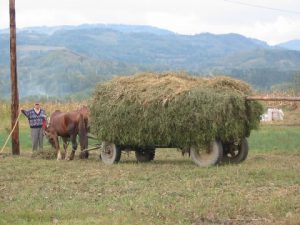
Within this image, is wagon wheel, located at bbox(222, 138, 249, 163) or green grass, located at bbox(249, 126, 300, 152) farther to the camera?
green grass, located at bbox(249, 126, 300, 152)

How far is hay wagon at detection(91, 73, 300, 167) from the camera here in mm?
16219

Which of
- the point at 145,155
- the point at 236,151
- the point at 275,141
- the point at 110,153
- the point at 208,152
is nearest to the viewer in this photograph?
the point at 208,152

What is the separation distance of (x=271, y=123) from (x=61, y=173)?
76.7 feet

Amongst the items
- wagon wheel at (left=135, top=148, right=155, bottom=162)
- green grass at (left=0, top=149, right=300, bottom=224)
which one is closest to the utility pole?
wagon wheel at (left=135, top=148, right=155, bottom=162)

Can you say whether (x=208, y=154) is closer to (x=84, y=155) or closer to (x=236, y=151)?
(x=236, y=151)

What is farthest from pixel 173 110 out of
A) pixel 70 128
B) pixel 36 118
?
pixel 36 118

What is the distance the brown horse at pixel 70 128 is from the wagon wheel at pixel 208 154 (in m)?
3.97

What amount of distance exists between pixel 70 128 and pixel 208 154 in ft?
15.8

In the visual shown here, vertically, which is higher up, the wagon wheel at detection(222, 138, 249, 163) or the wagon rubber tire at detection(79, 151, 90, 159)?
the wagon wheel at detection(222, 138, 249, 163)

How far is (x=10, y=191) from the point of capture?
1262 centimetres

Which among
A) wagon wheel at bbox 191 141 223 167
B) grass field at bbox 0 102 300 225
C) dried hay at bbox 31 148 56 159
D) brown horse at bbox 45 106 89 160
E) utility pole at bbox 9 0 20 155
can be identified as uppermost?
utility pole at bbox 9 0 20 155

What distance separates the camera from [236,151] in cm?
1777

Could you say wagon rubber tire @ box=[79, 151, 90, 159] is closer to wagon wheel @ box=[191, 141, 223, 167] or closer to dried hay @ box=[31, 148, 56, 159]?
dried hay @ box=[31, 148, 56, 159]

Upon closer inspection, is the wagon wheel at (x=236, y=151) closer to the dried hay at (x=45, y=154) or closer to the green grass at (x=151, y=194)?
the green grass at (x=151, y=194)
